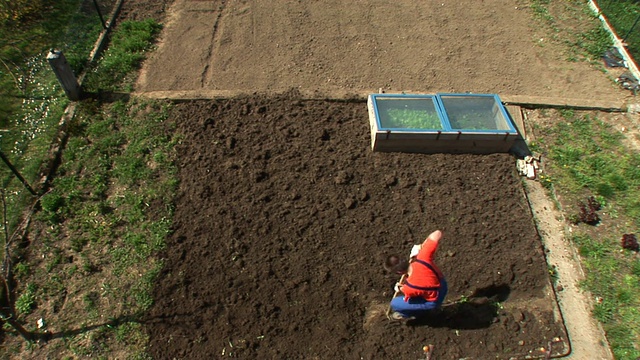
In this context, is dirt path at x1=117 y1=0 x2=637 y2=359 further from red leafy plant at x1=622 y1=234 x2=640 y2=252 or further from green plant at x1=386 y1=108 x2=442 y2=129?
red leafy plant at x1=622 y1=234 x2=640 y2=252

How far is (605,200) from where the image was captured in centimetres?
754

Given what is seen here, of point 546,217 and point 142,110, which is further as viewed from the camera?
point 142,110

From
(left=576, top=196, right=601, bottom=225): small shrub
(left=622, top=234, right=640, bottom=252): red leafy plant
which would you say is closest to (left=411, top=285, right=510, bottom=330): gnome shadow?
(left=576, top=196, right=601, bottom=225): small shrub

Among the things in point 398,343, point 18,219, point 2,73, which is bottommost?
point 398,343

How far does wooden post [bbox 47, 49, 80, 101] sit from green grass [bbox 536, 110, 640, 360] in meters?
8.70

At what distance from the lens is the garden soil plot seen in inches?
228

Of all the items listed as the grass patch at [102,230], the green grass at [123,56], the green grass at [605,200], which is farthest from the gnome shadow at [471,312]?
the green grass at [123,56]

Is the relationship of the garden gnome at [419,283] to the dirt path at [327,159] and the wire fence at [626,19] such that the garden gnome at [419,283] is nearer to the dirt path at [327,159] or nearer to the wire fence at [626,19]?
the dirt path at [327,159]

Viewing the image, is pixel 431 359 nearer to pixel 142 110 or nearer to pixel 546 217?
pixel 546 217

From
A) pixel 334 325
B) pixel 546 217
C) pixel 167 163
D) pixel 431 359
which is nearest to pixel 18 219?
pixel 167 163

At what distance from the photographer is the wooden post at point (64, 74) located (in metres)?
7.77

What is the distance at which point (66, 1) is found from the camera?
34.9 ft

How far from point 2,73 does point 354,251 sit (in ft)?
26.0

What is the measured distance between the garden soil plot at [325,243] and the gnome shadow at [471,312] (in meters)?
0.02
